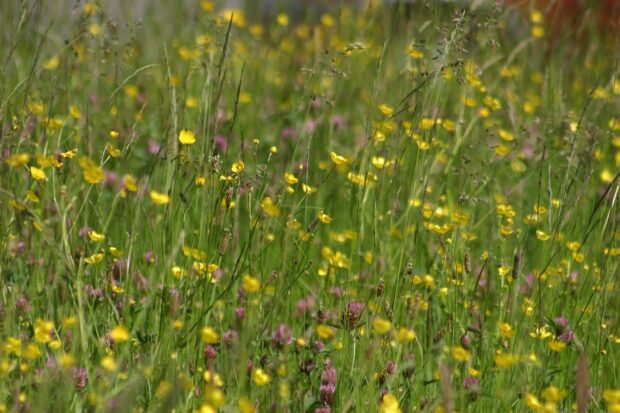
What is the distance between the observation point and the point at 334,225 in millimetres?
3092

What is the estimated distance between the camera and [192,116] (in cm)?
330

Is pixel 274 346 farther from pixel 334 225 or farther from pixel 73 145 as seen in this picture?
pixel 73 145

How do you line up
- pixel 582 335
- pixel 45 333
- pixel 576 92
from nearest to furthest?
pixel 45 333, pixel 582 335, pixel 576 92

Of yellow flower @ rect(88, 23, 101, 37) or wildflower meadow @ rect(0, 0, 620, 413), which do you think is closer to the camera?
wildflower meadow @ rect(0, 0, 620, 413)

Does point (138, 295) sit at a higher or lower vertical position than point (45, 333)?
lower

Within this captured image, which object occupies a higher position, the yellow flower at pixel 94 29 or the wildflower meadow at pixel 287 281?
the yellow flower at pixel 94 29

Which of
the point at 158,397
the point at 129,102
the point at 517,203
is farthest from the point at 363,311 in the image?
the point at 129,102

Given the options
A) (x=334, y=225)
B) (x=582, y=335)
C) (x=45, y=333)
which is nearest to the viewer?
(x=45, y=333)

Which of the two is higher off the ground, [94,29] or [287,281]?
[94,29]

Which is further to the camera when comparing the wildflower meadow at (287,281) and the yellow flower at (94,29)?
the yellow flower at (94,29)

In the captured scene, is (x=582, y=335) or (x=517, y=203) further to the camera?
(x=517, y=203)

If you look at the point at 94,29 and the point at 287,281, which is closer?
the point at 287,281

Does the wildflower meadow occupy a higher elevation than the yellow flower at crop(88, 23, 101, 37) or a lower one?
lower

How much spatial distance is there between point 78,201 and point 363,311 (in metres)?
0.92
